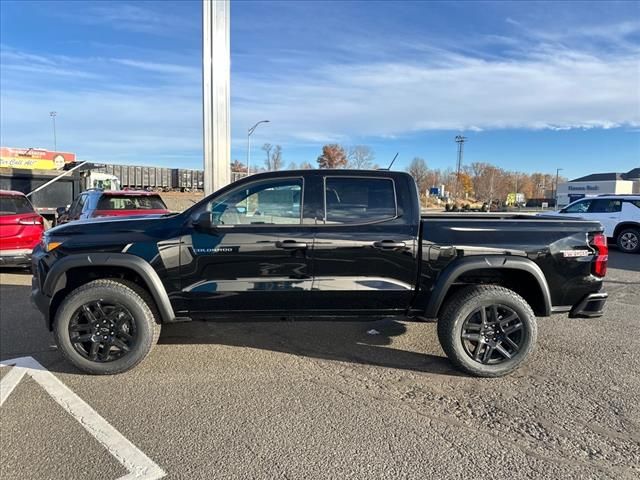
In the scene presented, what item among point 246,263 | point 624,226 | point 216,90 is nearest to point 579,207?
point 624,226

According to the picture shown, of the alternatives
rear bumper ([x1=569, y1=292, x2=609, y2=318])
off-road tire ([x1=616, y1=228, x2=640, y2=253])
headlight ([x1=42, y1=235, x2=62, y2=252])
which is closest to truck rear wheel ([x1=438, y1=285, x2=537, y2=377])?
rear bumper ([x1=569, y1=292, x2=609, y2=318])

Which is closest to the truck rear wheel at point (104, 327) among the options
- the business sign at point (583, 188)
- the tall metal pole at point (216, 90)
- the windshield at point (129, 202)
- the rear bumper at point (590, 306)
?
the rear bumper at point (590, 306)

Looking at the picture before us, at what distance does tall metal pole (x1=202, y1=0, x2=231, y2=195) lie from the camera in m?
12.3

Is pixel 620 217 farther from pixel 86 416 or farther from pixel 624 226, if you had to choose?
pixel 86 416

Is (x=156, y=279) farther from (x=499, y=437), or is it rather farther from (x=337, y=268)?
(x=499, y=437)

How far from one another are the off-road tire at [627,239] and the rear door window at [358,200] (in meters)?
12.1

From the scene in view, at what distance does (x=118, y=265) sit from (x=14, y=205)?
19.8 feet

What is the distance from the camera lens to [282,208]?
13.9ft

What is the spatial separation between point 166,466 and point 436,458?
1.66 m

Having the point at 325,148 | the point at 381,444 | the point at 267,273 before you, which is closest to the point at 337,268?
the point at 267,273

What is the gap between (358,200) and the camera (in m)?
4.27

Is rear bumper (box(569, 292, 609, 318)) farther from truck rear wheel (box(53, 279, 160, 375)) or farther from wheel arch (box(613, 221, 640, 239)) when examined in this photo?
wheel arch (box(613, 221, 640, 239))

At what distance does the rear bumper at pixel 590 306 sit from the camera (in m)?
4.16

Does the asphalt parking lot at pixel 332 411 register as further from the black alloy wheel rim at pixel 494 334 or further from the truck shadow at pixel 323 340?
the black alloy wheel rim at pixel 494 334
